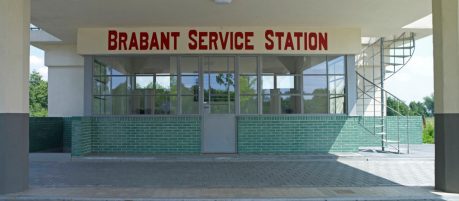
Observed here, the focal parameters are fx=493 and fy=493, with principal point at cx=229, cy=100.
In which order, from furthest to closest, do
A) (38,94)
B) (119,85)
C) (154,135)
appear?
(38,94) → (119,85) → (154,135)

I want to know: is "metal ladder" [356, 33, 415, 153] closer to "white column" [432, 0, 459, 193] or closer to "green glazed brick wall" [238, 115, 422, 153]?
"green glazed brick wall" [238, 115, 422, 153]

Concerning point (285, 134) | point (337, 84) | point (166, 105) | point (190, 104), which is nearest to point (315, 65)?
point (337, 84)

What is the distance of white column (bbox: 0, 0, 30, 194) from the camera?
27.0ft

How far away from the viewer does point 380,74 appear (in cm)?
1769

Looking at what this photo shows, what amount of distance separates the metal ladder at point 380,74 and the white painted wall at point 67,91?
972 centimetres

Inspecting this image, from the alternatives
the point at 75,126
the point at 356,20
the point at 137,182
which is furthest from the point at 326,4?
the point at 75,126

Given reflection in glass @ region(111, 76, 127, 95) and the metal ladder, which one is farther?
the metal ladder

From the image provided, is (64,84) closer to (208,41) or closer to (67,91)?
(67,91)

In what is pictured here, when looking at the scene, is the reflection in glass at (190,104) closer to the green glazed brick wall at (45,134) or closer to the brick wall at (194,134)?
the brick wall at (194,134)

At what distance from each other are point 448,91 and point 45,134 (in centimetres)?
1243

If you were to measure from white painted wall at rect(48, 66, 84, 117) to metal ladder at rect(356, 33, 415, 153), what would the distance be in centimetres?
972

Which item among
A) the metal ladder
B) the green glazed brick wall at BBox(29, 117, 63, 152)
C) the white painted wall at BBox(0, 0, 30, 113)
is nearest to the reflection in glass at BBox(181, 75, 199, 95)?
the green glazed brick wall at BBox(29, 117, 63, 152)

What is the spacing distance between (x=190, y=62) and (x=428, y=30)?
7490 millimetres

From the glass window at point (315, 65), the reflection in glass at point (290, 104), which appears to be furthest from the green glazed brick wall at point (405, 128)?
the reflection in glass at point (290, 104)
